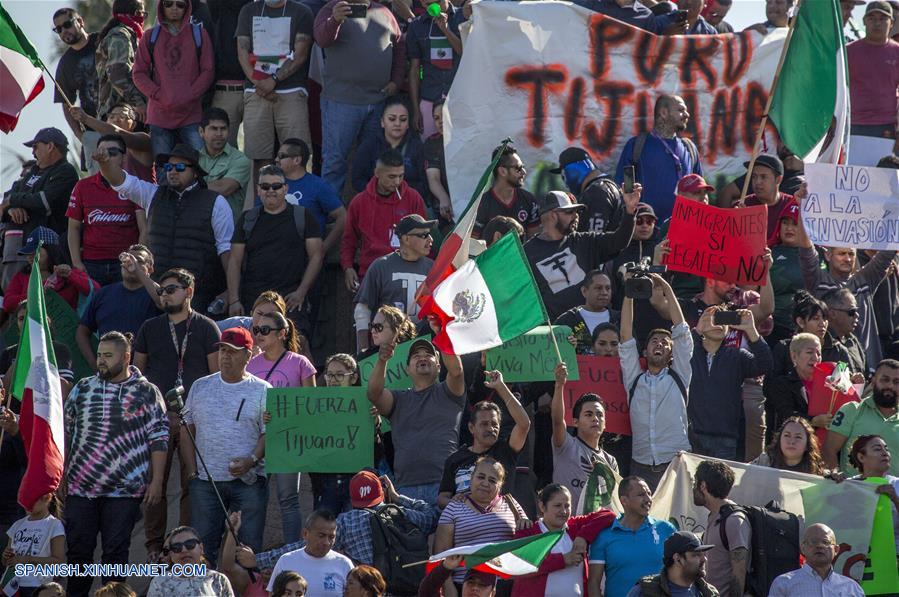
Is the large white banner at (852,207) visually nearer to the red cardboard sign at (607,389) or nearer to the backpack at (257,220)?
the red cardboard sign at (607,389)

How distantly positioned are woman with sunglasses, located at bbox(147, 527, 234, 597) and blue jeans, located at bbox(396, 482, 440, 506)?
149 centimetres

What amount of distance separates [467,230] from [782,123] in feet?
10.7

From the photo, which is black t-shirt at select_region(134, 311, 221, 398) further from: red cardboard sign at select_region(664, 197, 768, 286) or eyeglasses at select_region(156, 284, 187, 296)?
red cardboard sign at select_region(664, 197, 768, 286)

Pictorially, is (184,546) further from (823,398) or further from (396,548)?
(823,398)

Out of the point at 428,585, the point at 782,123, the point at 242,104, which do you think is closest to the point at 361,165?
the point at 242,104

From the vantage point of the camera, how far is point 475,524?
9844 millimetres

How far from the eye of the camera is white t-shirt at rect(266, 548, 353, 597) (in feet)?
31.5

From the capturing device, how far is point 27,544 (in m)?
10.5

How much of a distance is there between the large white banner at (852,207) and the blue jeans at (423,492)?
3624 millimetres

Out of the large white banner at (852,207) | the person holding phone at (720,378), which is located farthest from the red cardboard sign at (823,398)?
the large white banner at (852,207)

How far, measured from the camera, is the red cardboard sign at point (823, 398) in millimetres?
11086

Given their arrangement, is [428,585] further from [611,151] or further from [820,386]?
[611,151]

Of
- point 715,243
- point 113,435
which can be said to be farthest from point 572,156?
point 113,435

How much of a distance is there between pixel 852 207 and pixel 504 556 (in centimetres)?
469
